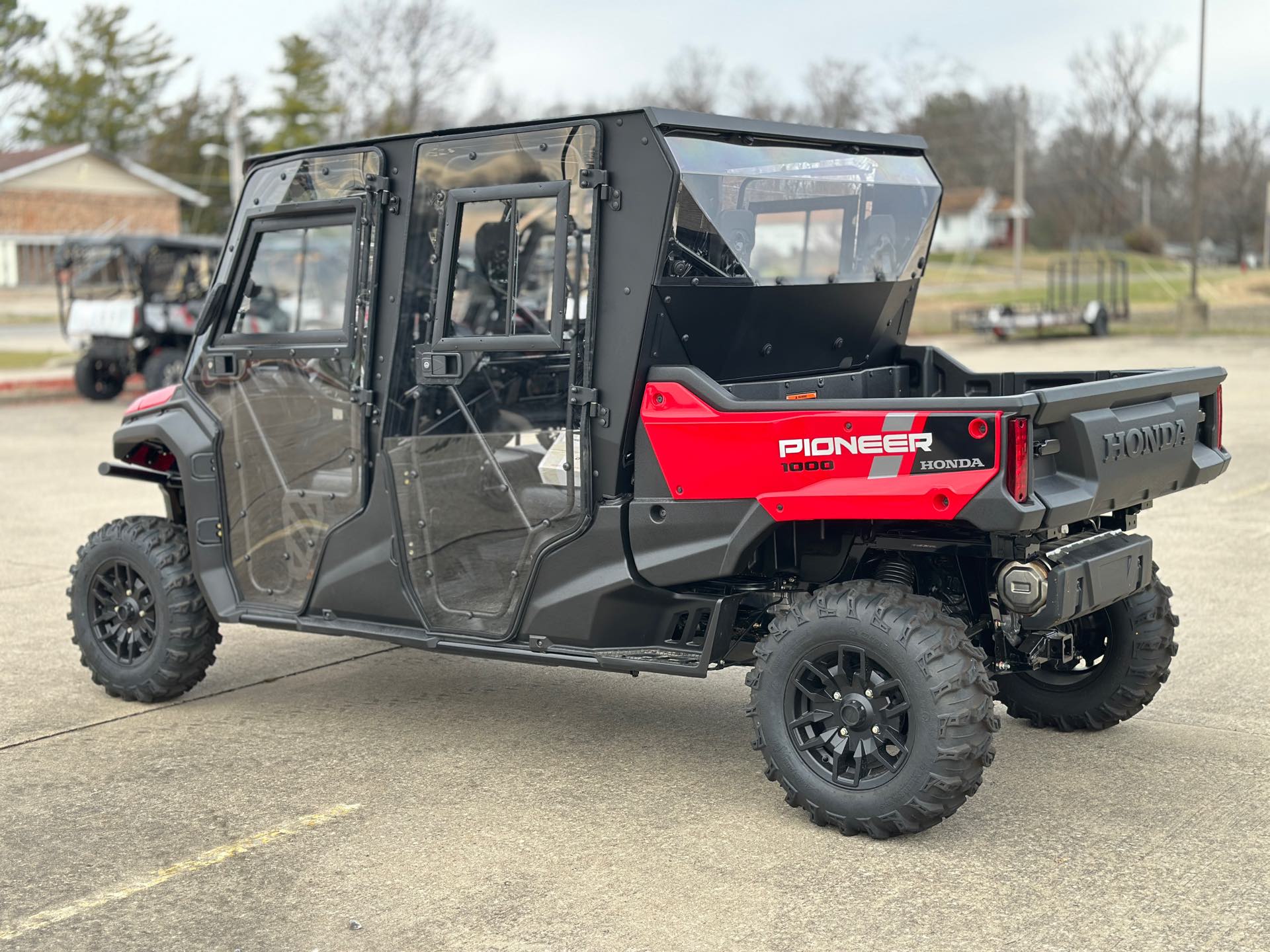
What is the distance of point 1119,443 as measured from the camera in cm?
439

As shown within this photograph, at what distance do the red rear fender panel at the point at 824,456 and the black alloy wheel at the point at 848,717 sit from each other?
46 cm

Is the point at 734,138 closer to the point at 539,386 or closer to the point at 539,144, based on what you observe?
the point at 539,144

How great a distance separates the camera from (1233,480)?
11250mm

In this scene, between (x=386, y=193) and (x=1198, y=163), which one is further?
(x=1198, y=163)

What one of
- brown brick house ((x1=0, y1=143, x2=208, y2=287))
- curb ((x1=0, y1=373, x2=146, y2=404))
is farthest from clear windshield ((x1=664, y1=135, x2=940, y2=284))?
brown brick house ((x1=0, y1=143, x2=208, y2=287))

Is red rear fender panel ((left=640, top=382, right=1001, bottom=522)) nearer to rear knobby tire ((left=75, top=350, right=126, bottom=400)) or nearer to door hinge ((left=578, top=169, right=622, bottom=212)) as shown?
door hinge ((left=578, top=169, right=622, bottom=212))

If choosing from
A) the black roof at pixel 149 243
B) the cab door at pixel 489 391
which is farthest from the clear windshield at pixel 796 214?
the black roof at pixel 149 243

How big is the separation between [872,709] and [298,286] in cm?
330

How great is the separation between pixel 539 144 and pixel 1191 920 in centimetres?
303

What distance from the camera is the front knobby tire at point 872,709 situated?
4195mm

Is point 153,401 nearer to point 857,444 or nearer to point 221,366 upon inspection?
point 221,366

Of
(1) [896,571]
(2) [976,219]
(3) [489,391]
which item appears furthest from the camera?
(2) [976,219]

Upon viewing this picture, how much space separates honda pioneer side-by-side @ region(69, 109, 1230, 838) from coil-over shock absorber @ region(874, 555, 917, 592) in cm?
2

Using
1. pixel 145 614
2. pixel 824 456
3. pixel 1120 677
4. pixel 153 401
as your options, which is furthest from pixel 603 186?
pixel 145 614
